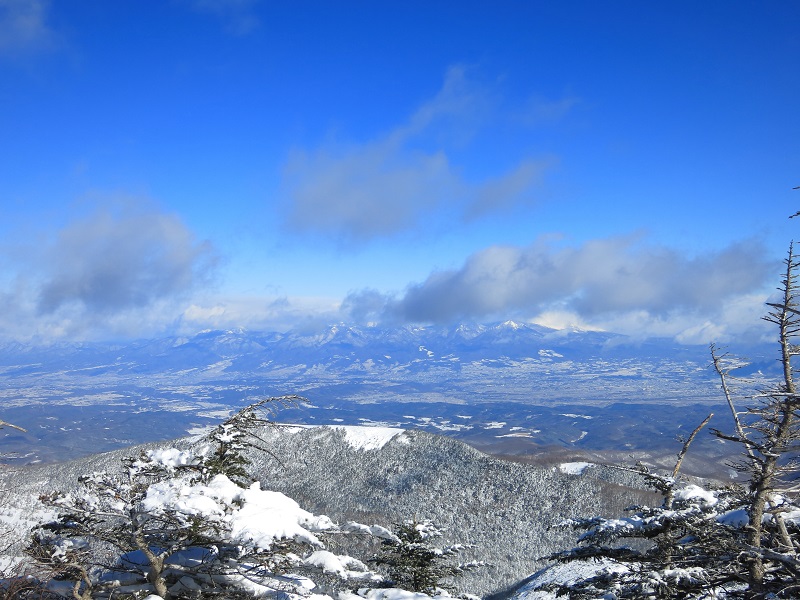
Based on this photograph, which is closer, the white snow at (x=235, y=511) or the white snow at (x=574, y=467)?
the white snow at (x=235, y=511)

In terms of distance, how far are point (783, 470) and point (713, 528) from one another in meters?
3.53

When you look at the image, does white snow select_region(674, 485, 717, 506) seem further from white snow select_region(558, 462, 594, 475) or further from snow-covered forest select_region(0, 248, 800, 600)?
white snow select_region(558, 462, 594, 475)

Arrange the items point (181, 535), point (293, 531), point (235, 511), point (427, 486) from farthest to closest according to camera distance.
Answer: point (427, 486) → point (181, 535) → point (235, 511) → point (293, 531)

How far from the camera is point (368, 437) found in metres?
120

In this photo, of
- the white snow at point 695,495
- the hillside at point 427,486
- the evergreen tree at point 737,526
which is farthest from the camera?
the hillside at point 427,486

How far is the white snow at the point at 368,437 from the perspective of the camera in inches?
4599

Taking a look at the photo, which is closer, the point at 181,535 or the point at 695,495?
the point at 181,535

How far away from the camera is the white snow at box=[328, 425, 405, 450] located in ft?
383

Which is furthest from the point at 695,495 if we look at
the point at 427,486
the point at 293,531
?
the point at 427,486

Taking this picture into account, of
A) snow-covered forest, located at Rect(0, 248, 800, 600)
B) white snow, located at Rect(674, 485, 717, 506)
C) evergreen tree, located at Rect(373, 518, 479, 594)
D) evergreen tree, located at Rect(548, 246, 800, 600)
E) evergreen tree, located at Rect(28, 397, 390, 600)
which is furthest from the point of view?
evergreen tree, located at Rect(373, 518, 479, 594)

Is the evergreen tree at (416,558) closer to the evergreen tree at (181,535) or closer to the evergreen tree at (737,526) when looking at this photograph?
the evergreen tree at (737,526)

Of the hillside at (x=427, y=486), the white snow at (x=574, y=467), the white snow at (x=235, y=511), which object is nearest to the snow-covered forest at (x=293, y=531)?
the white snow at (x=235, y=511)

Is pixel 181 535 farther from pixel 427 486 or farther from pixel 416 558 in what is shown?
pixel 427 486

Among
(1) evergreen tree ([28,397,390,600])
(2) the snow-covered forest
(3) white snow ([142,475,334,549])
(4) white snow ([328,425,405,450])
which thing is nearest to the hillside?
(4) white snow ([328,425,405,450])
